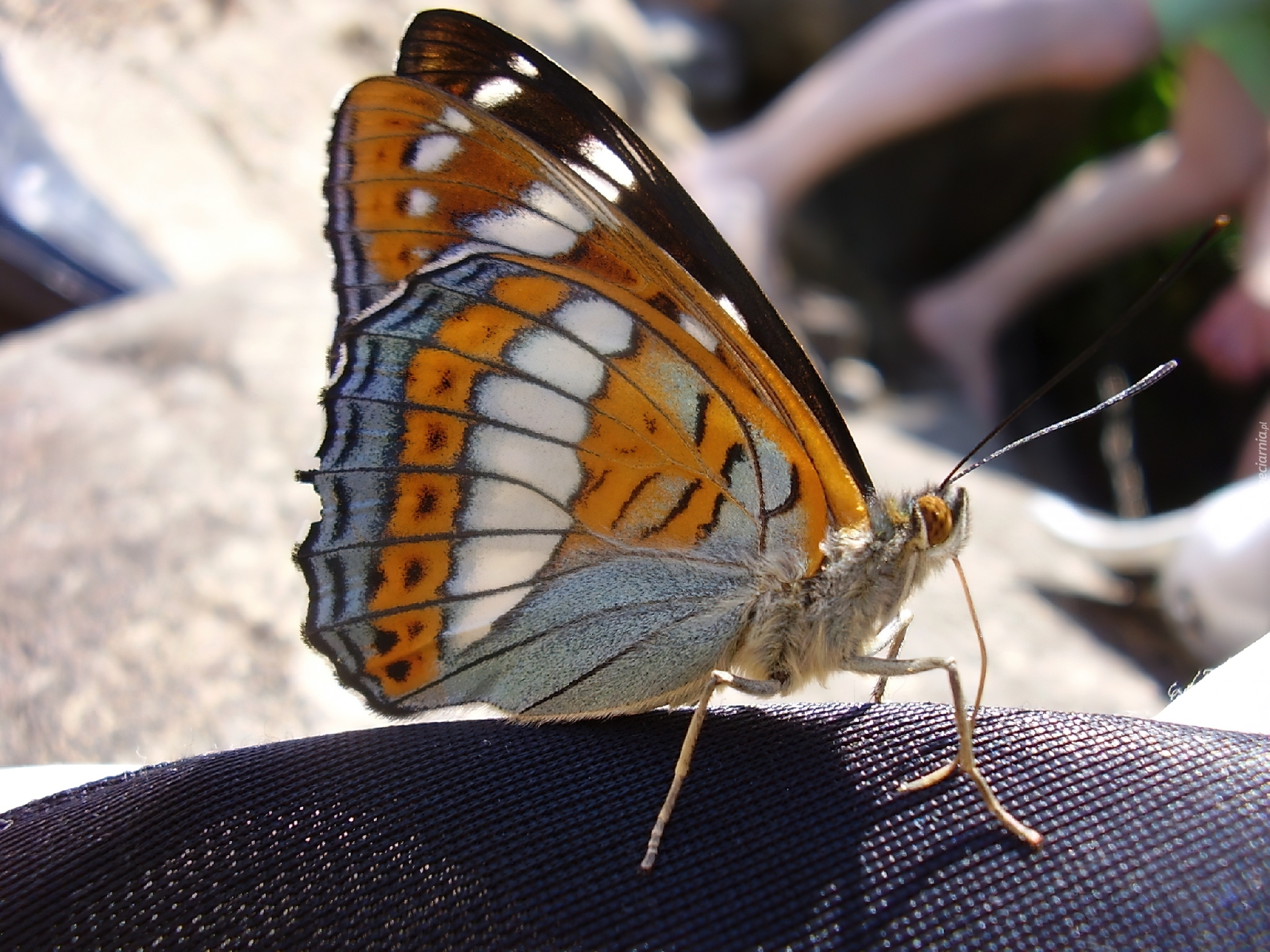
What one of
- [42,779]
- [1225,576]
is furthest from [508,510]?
[1225,576]

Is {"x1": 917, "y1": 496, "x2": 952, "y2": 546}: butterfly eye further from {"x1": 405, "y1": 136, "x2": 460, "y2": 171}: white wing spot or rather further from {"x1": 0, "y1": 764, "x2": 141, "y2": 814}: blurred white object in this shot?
{"x1": 0, "y1": 764, "x2": 141, "y2": 814}: blurred white object

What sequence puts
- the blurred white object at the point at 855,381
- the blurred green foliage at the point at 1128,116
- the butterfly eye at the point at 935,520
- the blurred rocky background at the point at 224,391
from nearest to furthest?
A: the butterfly eye at the point at 935,520, the blurred rocky background at the point at 224,391, the blurred white object at the point at 855,381, the blurred green foliage at the point at 1128,116

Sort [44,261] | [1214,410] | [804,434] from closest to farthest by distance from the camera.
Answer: [804,434] → [44,261] → [1214,410]

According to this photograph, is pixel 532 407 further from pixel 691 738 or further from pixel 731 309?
pixel 691 738

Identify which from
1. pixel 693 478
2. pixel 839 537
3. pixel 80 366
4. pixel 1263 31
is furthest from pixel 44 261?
pixel 1263 31

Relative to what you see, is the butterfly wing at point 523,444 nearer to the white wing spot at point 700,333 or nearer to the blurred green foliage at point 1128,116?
the white wing spot at point 700,333

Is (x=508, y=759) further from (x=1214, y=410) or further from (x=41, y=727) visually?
(x=1214, y=410)

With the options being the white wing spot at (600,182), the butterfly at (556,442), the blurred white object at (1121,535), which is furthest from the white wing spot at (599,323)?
the blurred white object at (1121,535)
